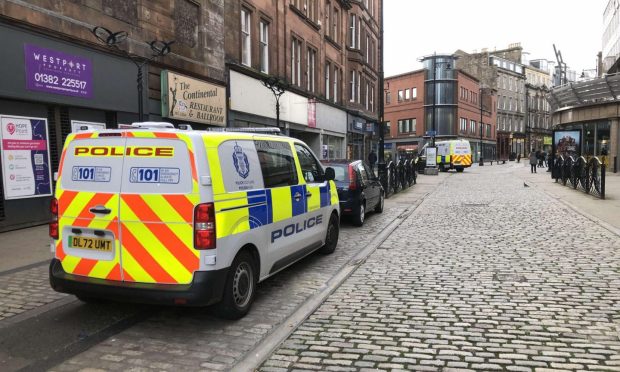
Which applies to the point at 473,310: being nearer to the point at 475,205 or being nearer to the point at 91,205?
the point at 91,205

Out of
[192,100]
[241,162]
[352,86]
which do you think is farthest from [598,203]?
[352,86]

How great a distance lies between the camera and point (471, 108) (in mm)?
71375

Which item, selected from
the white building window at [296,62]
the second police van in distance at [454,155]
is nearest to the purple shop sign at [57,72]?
the white building window at [296,62]

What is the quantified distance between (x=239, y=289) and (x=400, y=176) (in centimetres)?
1781

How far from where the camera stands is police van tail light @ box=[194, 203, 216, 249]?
14.3ft

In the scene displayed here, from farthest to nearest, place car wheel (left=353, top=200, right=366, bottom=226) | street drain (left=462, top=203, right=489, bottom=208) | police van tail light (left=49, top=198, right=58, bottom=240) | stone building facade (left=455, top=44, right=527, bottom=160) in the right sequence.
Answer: stone building facade (left=455, top=44, right=527, bottom=160)
street drain (left=462, top=203, right=489, bottom=208)
car wheel (left=353, top=200, right=366, bottom=226)
police van tail light (left=49, top=198, right=58, bottom=240)

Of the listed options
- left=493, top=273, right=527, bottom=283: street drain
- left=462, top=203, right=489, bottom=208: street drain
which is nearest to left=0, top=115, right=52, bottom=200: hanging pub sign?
left=493, top=273, right=527, bottom=283: street drain

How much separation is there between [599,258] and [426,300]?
12.0ft

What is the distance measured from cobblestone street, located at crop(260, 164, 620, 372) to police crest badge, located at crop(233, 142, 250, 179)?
162cm

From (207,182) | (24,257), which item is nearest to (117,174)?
(207,182)

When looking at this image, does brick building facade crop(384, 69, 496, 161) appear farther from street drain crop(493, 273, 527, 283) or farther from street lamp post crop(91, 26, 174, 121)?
street drain crop(493, 273, 527, 283)

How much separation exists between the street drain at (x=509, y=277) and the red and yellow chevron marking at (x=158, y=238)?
399 cm

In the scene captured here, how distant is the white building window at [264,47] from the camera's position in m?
21.7

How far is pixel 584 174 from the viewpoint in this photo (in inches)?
725
